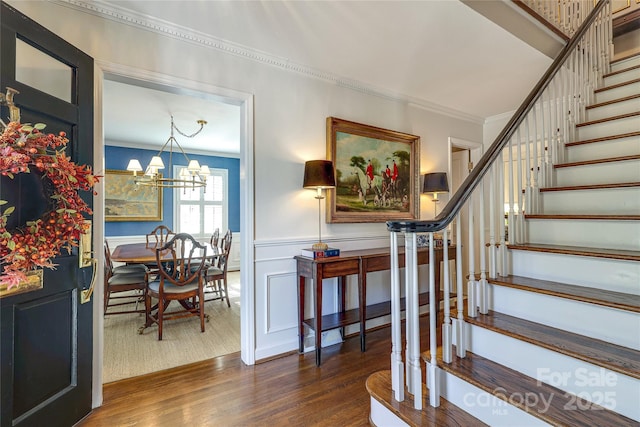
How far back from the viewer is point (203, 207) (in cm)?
630

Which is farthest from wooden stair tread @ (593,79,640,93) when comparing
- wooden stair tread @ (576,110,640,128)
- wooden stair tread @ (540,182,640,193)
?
wooden stair tread @ (540,182,640,193)

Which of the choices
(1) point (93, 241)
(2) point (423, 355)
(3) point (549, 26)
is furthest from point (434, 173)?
(1) point (93, 241)

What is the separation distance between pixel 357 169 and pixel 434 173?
1.05 m

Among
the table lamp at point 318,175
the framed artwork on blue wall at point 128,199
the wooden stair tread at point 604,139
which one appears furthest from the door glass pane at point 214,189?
the wooden stair tread at point 604,139

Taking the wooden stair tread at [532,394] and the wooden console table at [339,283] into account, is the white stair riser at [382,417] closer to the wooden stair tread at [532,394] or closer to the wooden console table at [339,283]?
the wooden stair tread at [532,394]

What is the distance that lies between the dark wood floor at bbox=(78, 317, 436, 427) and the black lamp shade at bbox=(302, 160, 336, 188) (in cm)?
153

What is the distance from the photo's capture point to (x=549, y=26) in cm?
259

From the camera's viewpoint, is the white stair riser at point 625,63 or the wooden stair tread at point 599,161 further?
the white stair riser at point 625,63

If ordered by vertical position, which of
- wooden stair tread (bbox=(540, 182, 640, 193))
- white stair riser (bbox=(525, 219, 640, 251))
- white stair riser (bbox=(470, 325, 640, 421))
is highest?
wooden stair tread (bbox=(540, 182, 640, 193))

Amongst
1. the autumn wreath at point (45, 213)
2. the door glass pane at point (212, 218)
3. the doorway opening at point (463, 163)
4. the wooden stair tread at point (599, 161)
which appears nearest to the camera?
the autumn wreath at point (45, 213)

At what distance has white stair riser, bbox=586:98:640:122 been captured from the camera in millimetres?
2336

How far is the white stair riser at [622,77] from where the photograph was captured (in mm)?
2597

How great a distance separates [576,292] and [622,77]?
2477mm

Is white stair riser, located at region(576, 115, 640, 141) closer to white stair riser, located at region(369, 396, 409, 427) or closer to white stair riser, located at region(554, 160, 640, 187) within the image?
white stair riser, located at region(554, 160, 640, 187)
